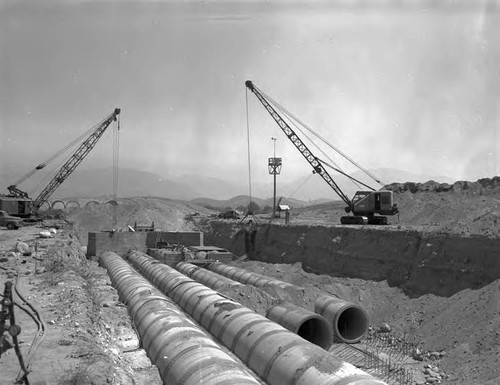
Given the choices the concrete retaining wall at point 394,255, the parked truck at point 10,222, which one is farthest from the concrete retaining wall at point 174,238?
the parked truck at point 10,222

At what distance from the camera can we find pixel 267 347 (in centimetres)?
1155

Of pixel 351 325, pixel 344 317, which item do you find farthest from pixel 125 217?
pixel 351 325

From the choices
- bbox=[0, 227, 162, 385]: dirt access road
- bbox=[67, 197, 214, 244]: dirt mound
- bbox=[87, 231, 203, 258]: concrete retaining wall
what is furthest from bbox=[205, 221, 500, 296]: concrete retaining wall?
bbox=[67, 197, 214, 244]: dirt mound

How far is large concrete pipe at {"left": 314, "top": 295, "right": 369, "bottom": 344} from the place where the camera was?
19.4 m

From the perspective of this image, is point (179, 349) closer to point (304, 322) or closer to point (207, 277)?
point (304, 322)

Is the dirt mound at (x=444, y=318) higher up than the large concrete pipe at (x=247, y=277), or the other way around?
the large concrete pipe at (x=247, y=277)

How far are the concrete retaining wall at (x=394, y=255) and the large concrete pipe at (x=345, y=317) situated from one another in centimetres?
515

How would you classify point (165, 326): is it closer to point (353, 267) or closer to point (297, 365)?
point (297, 365)

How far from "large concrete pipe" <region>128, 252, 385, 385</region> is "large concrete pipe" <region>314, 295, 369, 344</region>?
16.8ft

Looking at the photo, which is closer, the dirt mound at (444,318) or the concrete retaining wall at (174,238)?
the dirt mound at (444,318)

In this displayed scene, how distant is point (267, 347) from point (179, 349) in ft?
7.52

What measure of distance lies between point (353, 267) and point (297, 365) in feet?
63.9

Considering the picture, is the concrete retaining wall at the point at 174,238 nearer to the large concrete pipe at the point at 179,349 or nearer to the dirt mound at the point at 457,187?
the large concrete pipe at the point at 179,349

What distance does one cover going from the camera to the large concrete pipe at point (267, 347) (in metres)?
9.27
